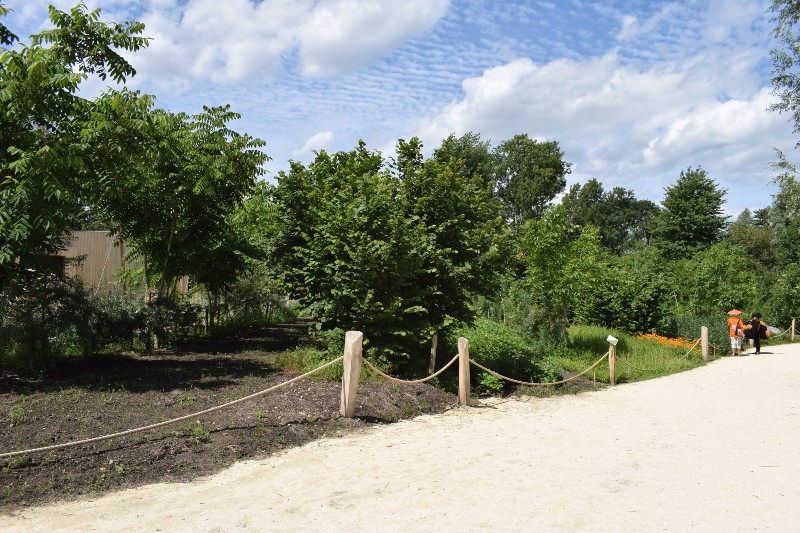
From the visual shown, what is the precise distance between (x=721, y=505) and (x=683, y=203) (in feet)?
137

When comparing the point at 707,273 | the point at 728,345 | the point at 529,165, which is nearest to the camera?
the point at 728,345

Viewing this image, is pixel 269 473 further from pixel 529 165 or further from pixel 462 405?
pixel 529 165

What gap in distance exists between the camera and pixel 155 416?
738 centimetres

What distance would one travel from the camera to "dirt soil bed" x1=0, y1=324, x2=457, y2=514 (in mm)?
5812

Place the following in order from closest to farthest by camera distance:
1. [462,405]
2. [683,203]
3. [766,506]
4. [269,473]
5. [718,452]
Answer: [766,506]
[269,473]
[718,452]
[462,405]
[683,203]

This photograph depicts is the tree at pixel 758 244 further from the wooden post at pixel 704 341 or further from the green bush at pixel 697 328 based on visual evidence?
the wooden post at pixel 704 341

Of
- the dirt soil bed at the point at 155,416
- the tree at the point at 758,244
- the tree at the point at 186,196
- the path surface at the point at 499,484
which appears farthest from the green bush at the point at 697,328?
the tree at the point at 758,244

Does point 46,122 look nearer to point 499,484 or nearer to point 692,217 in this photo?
point 499,484

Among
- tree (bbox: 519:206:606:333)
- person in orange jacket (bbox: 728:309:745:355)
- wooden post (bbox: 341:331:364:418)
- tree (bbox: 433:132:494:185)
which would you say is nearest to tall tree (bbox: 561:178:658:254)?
tree (bbox: 433:132:494:185)

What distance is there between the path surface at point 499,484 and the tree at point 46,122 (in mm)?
4567

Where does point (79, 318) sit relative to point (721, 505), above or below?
above

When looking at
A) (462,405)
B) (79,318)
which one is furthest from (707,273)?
(79,318)

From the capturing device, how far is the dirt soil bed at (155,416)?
19.1ft

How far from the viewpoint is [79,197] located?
8.84m
